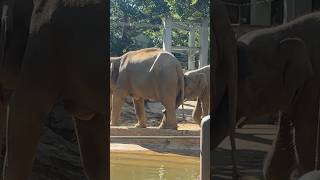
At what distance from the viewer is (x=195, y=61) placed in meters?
2.46

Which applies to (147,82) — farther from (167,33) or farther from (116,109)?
(167,33)

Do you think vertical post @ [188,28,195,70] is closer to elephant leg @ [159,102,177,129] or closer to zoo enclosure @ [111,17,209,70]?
zoo enclosure @ [111,17,209,70]

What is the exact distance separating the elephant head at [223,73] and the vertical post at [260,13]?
0.13m

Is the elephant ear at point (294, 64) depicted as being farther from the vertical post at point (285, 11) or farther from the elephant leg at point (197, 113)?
the elephant leg at point (197, 113)

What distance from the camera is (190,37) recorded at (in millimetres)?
2412

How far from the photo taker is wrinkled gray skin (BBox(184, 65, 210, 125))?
2.52m

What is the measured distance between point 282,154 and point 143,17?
2.78 feet
